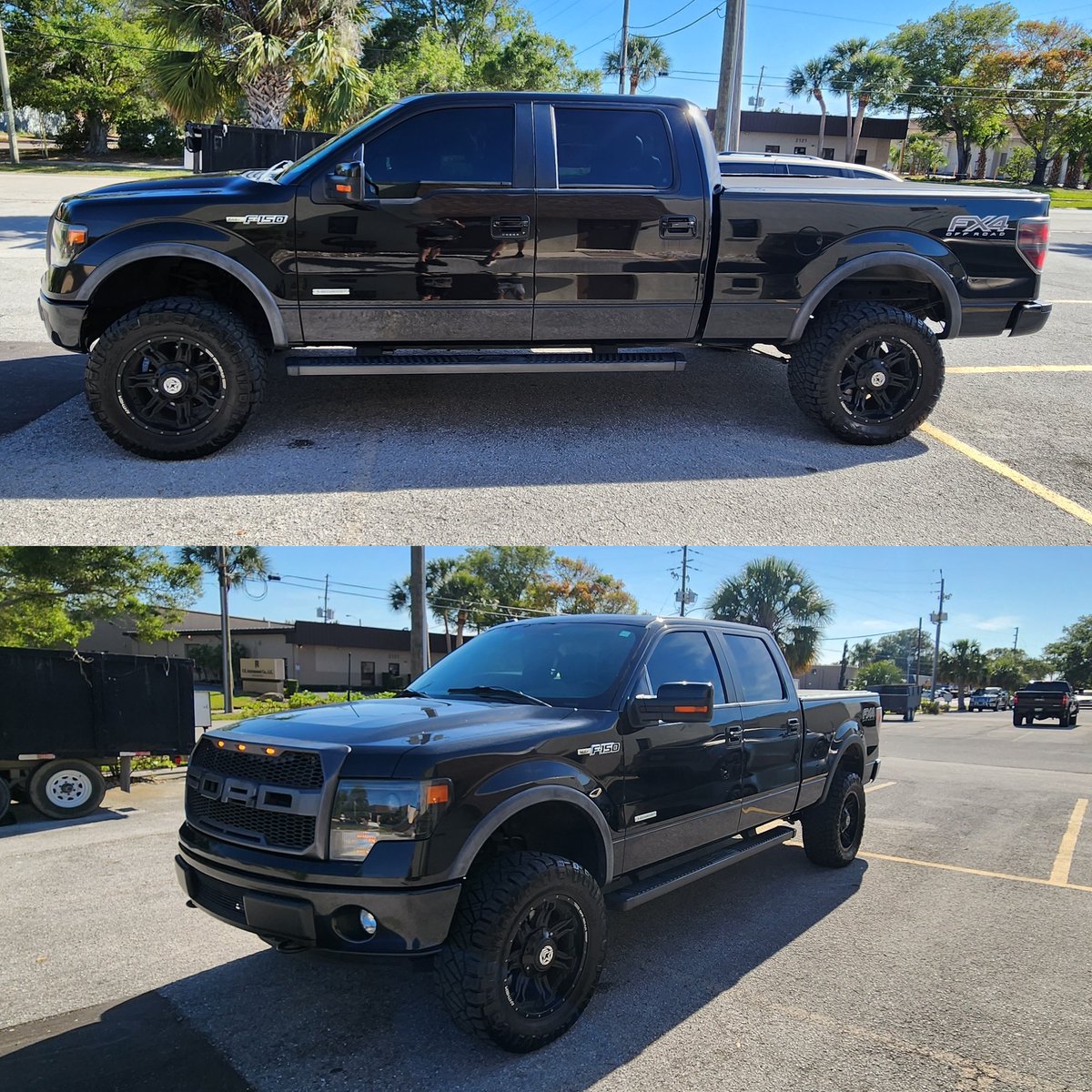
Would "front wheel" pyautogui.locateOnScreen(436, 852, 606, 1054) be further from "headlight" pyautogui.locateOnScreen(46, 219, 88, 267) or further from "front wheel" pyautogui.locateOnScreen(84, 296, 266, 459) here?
"headlight" pyautogui.locateOnScreen(46, 219, 88, 267)

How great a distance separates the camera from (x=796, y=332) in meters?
6.49

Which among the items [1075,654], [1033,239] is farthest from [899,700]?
[1075,654]

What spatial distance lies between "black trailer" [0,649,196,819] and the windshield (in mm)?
6203

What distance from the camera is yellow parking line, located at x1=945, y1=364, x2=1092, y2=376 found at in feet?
30.8

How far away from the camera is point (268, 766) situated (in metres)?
3.41

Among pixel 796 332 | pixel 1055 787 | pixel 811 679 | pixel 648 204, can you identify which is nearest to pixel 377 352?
pixel 648 204

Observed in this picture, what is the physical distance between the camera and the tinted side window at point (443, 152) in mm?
5883

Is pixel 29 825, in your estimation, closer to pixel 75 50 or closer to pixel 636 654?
pixel 636 654

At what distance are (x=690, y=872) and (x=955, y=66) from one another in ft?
246

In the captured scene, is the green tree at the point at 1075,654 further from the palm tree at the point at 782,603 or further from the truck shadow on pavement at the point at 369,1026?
the truck shadow on pavement at the point at 369,1026

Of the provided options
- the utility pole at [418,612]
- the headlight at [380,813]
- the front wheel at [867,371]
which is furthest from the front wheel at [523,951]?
the utility pole at [418,612]

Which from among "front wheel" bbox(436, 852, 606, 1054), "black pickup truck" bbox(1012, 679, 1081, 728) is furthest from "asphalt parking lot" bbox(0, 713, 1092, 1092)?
"black pickup truck" bbox(1012, 679, 1081, 728)

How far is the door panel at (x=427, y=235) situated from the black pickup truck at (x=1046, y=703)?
26.7 m

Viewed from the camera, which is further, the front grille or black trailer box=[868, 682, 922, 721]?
black trailer box=[868, 682, 922, 721]
